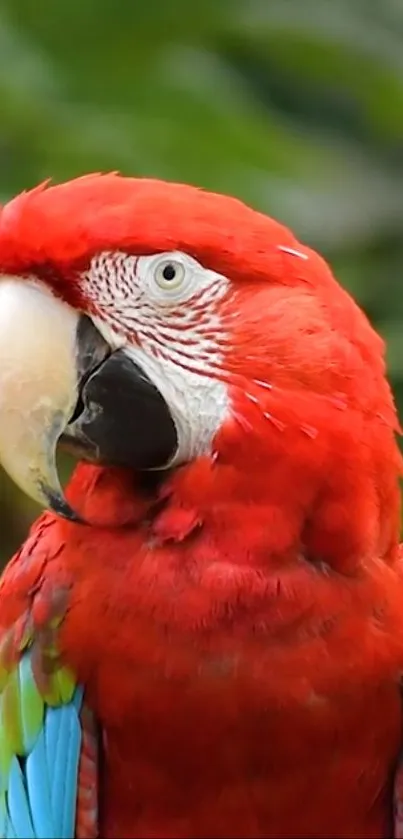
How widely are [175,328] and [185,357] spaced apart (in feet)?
0.07

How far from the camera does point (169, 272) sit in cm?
98

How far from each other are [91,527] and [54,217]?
0.23 meters

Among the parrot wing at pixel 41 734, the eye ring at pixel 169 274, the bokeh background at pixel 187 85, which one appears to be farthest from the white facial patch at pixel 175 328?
the bokeh background at pixel 187 85

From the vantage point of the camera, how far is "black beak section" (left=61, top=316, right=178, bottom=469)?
969 millimetres

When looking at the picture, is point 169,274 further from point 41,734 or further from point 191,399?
point 41,734

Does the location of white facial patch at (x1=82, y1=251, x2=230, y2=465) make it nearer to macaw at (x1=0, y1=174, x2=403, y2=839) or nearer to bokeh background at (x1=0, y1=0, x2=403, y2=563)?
macaw at (x1=0, y1=174, x2=403, y2=839)

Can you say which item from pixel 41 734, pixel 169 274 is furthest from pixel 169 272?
pixel 41 734

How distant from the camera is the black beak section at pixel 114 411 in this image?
3.18 ft

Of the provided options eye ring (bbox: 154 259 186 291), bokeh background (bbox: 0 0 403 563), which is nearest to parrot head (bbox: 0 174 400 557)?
eye ring (bbox: 154 259 186 291)

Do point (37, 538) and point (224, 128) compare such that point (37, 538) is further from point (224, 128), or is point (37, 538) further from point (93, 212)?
point (224, 128)

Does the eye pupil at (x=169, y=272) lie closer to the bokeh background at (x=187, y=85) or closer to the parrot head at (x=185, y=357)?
the parrot head at (x=185, y=357)

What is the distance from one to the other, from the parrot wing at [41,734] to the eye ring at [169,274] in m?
0.25

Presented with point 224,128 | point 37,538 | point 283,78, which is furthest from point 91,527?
point 283,78

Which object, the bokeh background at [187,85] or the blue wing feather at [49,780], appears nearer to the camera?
the blue wing feather at [49,780]
